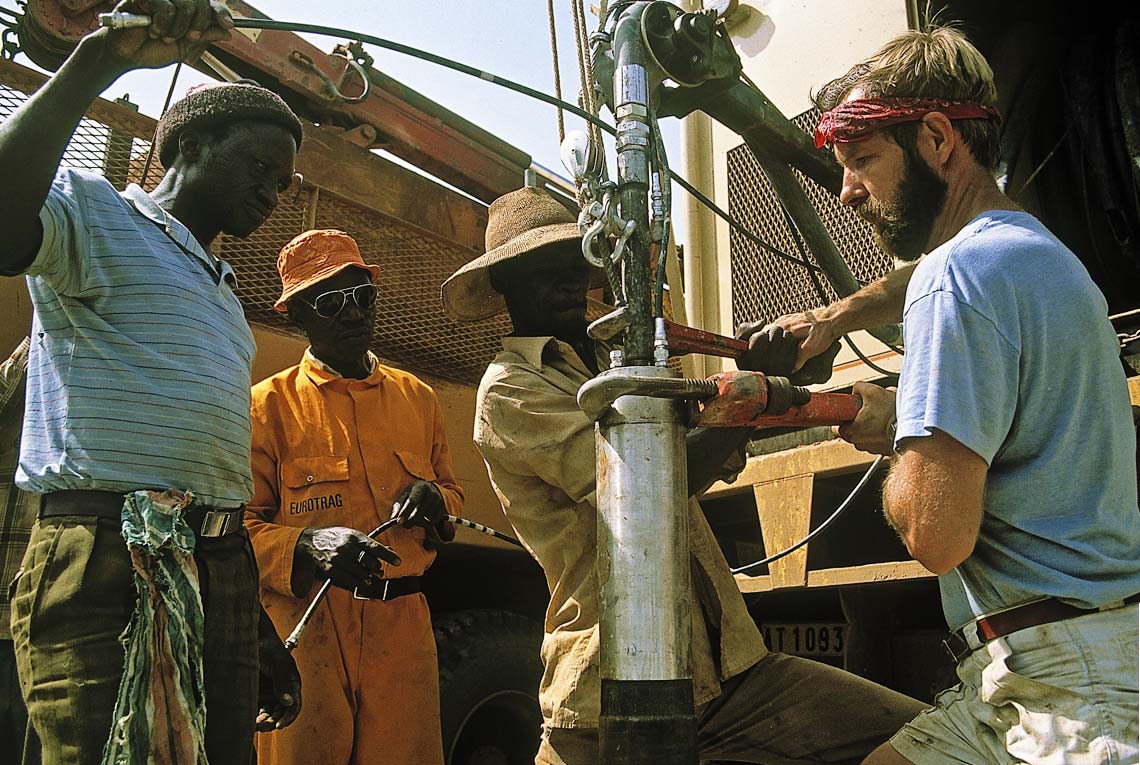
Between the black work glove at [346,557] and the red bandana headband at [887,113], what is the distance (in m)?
1.45

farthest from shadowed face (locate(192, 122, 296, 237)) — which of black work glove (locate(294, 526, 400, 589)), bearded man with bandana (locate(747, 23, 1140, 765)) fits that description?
bearded man with bandana (locate(747, 23, 1140, 765))

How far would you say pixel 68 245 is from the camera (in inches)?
74.7

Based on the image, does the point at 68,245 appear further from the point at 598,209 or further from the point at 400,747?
the point at 400,747

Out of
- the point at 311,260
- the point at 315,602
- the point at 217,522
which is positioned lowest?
the point at 315,602

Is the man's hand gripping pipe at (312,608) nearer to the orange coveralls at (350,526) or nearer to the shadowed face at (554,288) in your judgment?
the orange coveralls at (350,526)

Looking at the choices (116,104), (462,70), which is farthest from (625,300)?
(116,104)

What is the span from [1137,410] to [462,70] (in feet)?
6.49

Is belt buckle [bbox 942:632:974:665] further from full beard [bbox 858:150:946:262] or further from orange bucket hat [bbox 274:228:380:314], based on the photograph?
orange bucket hat [bbox 274:228:380:314]

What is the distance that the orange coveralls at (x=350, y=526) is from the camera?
2.69 meters

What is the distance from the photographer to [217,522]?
205 cm

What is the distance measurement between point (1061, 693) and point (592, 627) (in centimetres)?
97

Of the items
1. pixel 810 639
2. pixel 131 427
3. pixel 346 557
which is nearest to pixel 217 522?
pixel 131 427

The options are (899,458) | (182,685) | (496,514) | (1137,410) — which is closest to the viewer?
(899,458)

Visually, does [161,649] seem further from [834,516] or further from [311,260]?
[834,516]
